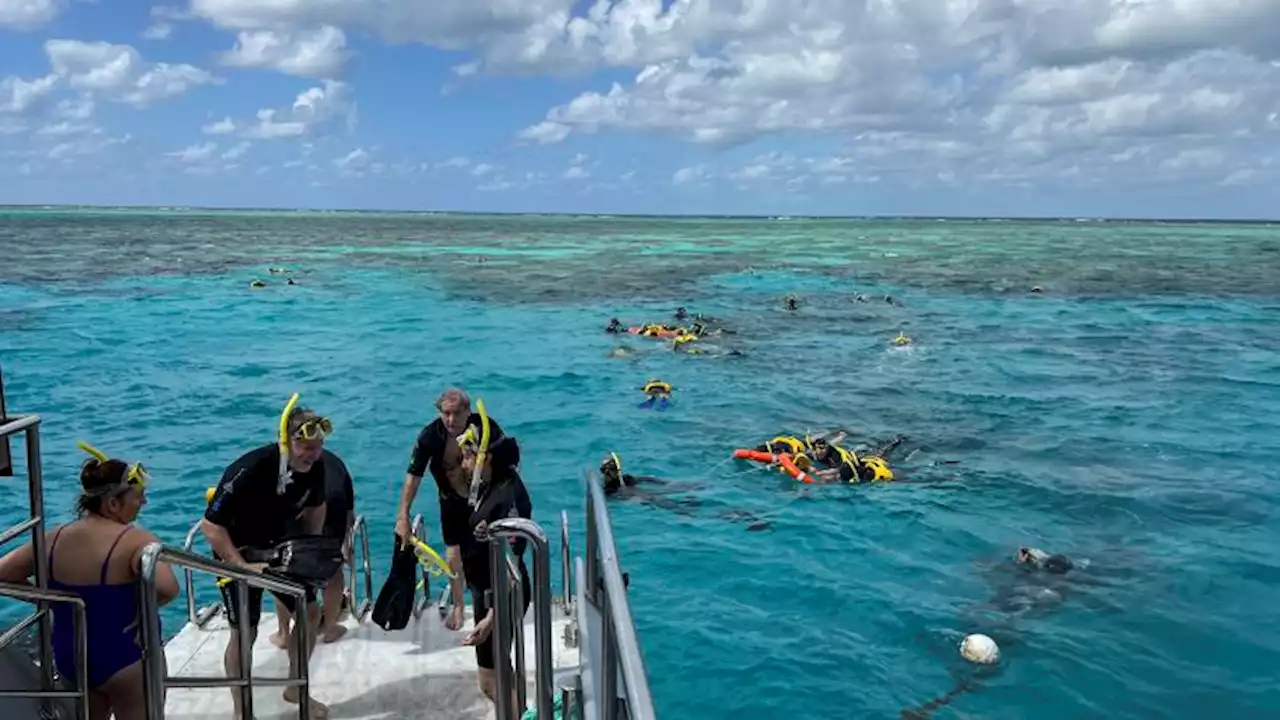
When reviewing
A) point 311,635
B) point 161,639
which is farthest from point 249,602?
point 161,639

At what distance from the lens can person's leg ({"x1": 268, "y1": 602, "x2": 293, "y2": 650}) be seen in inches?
204

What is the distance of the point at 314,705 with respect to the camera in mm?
4926

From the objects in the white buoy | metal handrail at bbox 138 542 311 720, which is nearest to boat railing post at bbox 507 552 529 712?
metal handrail at bbox 138 542 311 720

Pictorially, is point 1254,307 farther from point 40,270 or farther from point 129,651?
point 40,270

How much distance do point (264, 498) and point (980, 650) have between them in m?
6.29

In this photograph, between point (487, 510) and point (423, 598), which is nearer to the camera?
point (487, 510)

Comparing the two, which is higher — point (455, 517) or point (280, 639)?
point (455, 517)

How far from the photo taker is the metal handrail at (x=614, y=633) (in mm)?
1771

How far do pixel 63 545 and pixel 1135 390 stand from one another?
69.7ft

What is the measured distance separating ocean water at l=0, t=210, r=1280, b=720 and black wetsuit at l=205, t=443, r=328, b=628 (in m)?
4.10

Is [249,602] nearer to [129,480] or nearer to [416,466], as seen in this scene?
[129,480]

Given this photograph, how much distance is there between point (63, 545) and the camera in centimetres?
375

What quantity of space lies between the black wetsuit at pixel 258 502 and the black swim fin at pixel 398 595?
594mm

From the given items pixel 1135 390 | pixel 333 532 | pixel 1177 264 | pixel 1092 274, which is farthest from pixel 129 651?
pixel 1177 264
